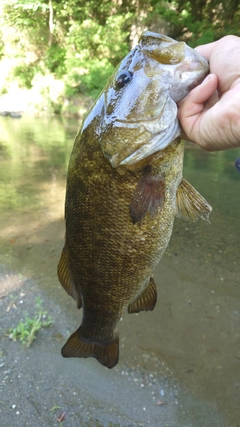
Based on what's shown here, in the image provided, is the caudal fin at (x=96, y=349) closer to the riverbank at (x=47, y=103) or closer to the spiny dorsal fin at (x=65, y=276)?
the spiny dorsal fin at (x=65, y=276)

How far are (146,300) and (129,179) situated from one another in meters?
0.79

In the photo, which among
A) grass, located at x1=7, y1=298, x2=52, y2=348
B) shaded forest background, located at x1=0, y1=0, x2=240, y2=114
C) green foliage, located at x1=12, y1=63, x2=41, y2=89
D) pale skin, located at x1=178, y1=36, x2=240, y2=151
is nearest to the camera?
pale skin, located at x1=178, y1=36, x2=240, y2=151


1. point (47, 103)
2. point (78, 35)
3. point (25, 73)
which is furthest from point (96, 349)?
point (25, 73)

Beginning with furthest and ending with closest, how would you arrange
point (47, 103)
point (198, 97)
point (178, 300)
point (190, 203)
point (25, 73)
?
point (25, 73)
point (47, 103)
point (178, 300)
point (190, 203)
point (198, 97)

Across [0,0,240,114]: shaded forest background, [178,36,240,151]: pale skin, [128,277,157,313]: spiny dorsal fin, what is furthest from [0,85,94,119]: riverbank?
[178,36,240,151]: pale skin

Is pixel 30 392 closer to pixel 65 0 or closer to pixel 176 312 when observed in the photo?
pixel 176 312

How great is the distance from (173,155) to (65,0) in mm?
21458

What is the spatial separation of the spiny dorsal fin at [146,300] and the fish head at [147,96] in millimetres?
809

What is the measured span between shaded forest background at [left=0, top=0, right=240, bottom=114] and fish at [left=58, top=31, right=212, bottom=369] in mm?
15175

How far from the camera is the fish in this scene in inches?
52.6

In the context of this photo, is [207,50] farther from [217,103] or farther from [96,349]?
[96,349]

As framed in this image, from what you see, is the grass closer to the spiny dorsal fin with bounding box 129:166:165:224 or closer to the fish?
the fish

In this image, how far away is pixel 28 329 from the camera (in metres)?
3.04

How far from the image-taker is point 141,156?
1397 millimetres
